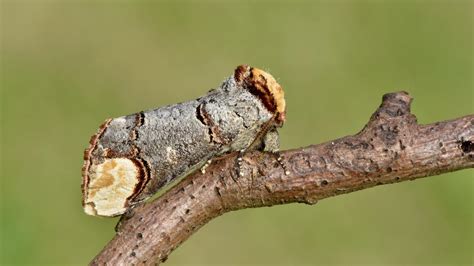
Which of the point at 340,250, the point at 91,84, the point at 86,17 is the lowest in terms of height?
the point at 340,250

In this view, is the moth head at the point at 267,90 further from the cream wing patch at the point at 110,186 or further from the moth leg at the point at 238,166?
the cream wing patch at the point at 110,186

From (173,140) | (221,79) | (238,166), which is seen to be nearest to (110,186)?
(173,140)

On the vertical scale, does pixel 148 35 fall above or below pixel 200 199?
above

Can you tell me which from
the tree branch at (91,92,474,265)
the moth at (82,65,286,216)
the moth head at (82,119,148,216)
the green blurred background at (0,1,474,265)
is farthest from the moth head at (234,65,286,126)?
the green blurred background at (0,1,474,265)

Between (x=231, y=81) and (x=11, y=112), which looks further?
(x=11, y=112)

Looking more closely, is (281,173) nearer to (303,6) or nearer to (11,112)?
(11,112)

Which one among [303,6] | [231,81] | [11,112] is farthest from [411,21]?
[231,81]
